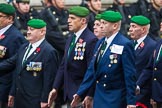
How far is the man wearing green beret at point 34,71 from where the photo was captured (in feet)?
34.6

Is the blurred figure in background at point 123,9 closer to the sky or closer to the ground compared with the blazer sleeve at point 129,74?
closer to the ground

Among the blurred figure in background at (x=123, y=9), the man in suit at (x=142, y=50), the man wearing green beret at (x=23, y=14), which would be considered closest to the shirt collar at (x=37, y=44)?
the man in suit at (x=142, y=50)

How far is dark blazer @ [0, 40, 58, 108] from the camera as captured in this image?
1053cm

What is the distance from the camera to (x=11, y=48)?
11086mm

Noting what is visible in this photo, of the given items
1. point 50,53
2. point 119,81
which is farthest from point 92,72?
point 50,53

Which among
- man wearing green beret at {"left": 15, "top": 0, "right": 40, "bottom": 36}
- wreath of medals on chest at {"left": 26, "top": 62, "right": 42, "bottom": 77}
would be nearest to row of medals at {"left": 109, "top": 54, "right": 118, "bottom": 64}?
wreath of medals on chest at {"left": 26, "top": 62, "right": 42, "bottom": 77}

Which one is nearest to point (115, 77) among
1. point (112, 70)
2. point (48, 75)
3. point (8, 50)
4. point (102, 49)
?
point (112, 70)

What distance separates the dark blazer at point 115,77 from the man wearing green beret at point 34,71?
99 cm

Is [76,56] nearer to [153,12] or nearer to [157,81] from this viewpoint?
[157,81]

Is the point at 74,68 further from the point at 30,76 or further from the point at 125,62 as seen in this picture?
the point at 125,62

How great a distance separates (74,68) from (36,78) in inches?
24.2

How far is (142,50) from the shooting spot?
11148mm

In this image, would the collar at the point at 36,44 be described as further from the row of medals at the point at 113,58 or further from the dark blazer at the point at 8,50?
the row of medals at the point at 113,58

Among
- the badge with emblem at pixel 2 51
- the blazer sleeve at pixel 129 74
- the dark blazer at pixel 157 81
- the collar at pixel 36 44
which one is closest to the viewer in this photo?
the blazer sleeve at pixel 129 74
